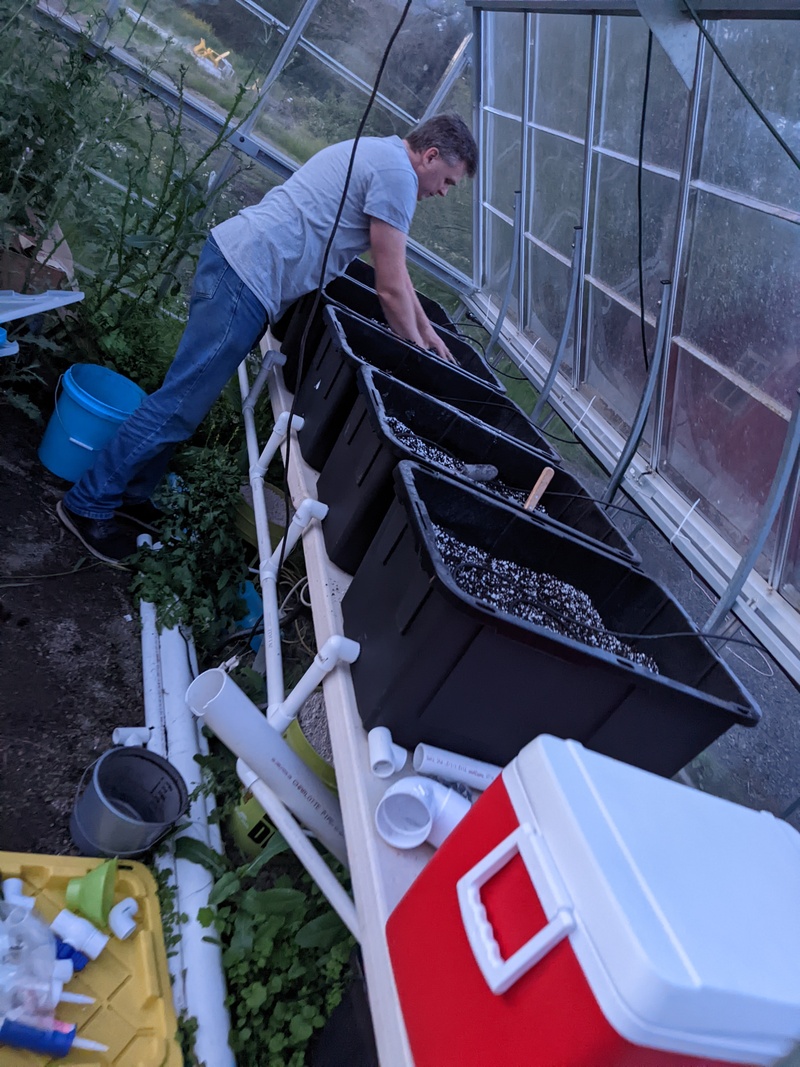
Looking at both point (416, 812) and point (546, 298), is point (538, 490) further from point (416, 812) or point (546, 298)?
point (546, 298)

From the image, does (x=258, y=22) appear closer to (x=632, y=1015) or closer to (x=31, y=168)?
(x=31, y=168)

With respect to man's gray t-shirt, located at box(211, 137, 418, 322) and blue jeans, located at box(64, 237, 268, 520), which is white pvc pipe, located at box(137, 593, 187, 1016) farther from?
man's gray t-shirt, located at box(211, 137, 418, 322)

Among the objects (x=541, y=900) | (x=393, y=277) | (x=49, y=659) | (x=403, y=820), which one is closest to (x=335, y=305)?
(x=393, y=277)

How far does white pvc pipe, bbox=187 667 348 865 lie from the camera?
1.24 meters

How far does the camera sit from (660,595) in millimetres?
1394

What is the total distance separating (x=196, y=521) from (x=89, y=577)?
0.39 metres

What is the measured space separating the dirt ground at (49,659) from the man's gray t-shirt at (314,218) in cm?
106

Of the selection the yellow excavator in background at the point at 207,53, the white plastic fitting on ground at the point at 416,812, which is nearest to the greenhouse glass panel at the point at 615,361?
the white plastic fitting on ground at the point at 416,812

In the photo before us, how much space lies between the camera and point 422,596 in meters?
1.07

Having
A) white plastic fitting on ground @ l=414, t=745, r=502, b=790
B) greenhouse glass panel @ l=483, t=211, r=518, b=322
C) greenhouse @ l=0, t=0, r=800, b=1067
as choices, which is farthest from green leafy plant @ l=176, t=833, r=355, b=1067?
greenhouse glass panel @ l=483, t=211, r=518, b=322

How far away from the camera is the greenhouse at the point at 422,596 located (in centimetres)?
76

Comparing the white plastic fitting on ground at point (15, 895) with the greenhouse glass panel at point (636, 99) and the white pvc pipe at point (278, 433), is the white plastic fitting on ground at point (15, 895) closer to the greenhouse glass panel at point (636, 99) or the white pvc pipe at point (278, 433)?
the white pvc pipe at point (278, 433)

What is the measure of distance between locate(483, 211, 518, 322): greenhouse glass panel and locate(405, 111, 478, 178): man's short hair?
1.67m

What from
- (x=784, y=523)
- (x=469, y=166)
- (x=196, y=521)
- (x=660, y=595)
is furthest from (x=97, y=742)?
(x=469, y=166)
